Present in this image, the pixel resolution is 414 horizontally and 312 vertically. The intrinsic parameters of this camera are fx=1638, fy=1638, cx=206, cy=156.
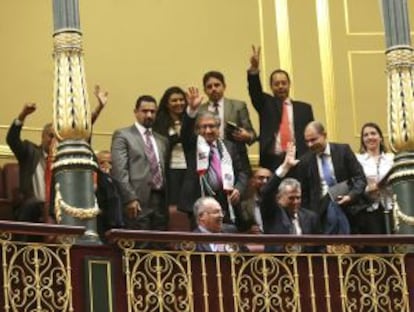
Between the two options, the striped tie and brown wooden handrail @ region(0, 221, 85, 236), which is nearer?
brown wooden handrail @ region(0, 221, 85, 236)

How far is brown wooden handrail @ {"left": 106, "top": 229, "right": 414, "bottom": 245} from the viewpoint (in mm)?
12062

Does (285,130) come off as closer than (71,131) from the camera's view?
No

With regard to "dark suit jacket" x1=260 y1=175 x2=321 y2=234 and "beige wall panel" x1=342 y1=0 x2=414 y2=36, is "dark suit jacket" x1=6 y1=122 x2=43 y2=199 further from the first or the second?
"beige wall panel" x1=342 y1=0 x2=414 y2=36

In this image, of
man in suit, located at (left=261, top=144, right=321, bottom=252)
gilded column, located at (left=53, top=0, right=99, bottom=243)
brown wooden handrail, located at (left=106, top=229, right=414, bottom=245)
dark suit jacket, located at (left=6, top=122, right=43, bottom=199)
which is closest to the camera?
brown wooden handrail, located at (left=106, top=229, right=414, bottom=245)

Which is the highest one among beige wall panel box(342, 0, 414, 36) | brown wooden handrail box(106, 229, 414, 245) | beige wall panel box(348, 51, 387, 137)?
beige wall panel box(342, 0, 414, 36)

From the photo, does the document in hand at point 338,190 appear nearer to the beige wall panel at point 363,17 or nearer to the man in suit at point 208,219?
the man in suit at point 208,219

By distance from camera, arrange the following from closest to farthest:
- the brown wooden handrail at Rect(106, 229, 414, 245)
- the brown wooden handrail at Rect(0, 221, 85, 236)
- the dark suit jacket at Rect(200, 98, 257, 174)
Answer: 1. the brown wooden handrail at Rect(0, 221, 85, 236)
2. the brown wooden handrail at Rect(106, 229, 414, 245)
3. the dark suit jacket at Rect(200, 98, 257, 174)

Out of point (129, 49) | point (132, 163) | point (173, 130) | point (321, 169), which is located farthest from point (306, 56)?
point (132, 163)

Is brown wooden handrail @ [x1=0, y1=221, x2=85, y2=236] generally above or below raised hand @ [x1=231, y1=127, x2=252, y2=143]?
below

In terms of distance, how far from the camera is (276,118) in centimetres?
1448

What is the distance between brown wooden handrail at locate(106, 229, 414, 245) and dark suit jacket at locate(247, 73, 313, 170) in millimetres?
1801

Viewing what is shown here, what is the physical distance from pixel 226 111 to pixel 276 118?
45 centimetres

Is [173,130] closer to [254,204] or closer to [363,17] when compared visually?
[254,204]

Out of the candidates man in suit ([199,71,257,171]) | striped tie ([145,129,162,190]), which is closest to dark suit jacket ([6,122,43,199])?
striped tie ([145,129,162,190])
